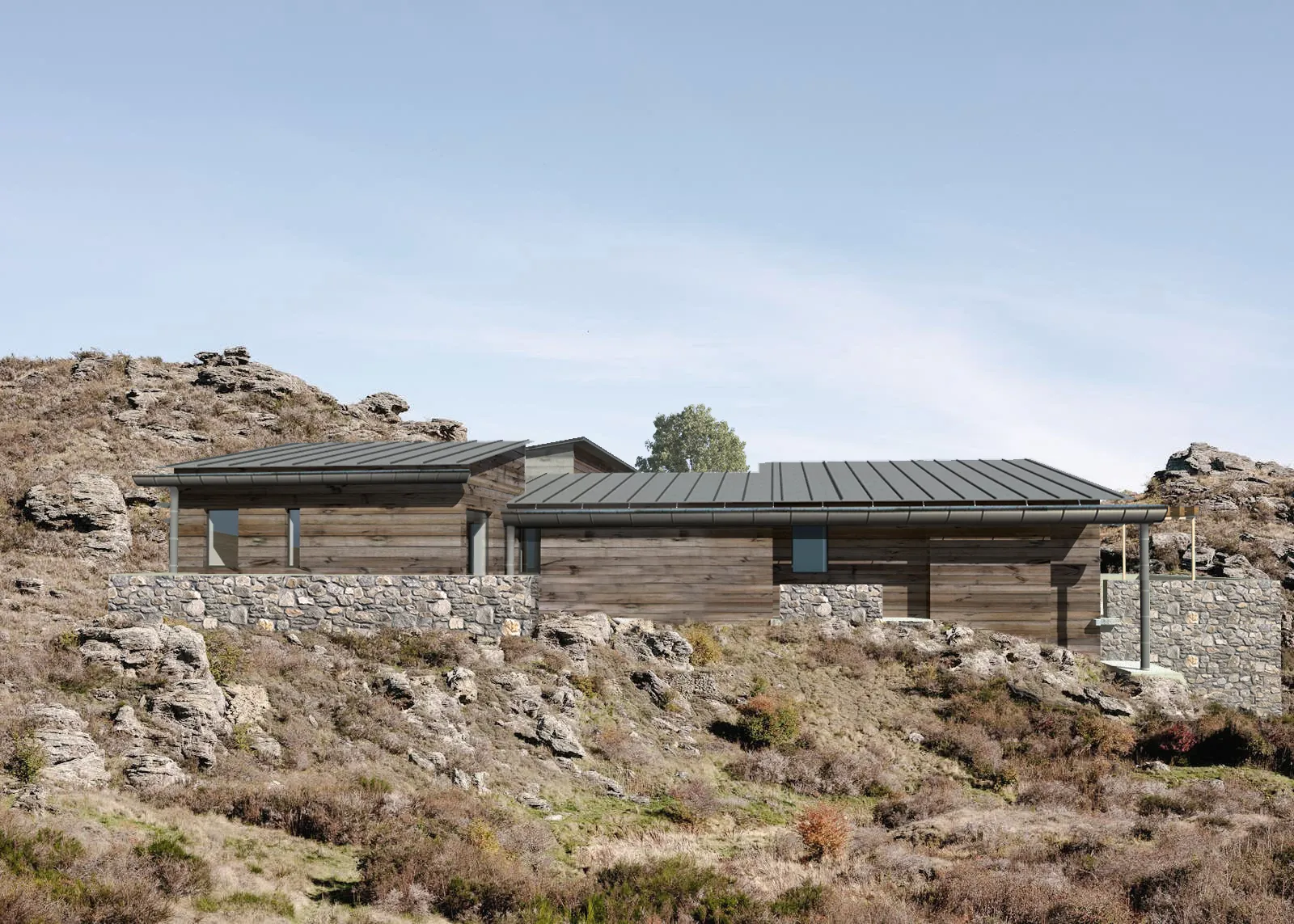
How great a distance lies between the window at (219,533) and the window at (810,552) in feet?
54.5

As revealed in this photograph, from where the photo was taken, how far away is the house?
25.3 metres

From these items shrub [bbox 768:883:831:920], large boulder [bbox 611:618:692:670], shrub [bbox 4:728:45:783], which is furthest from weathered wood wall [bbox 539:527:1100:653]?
shrub [bbox 4:728:45:783]

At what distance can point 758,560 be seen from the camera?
88.7ft

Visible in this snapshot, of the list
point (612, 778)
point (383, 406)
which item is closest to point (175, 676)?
point (612, 778)

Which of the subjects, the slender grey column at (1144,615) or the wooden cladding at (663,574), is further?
the wooden cladding at (663,574)

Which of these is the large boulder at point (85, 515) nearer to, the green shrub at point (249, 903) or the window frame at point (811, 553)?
the window frame at point (811, 553)

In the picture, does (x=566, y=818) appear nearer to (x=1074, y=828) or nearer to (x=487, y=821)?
(x=487, y=821)

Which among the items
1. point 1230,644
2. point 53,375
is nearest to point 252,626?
point 1230,644

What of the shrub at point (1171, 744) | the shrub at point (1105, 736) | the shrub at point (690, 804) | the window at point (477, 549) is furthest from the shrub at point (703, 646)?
the shrub at point (1171, 744)

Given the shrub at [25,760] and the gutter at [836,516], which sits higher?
the gutter at [836,516]

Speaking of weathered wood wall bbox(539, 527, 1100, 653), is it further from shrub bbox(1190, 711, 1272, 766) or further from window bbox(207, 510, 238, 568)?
window bbox(207, 510, 238, 568)

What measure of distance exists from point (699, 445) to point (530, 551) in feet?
172

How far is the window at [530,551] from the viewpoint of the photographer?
28.9 meters

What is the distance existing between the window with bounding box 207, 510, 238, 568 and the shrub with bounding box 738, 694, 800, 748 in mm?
15571
